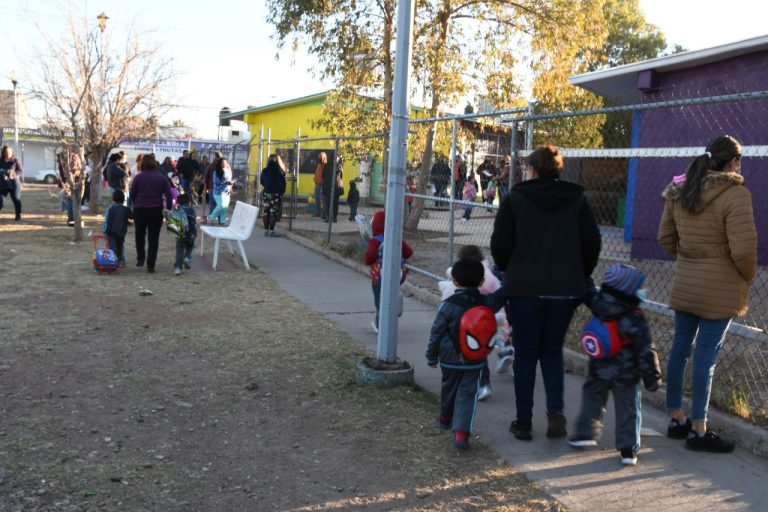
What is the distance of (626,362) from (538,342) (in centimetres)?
52

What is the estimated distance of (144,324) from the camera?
7.23 metres

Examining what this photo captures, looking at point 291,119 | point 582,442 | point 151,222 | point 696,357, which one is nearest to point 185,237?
point 151,222

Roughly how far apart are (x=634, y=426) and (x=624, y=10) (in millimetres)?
36075

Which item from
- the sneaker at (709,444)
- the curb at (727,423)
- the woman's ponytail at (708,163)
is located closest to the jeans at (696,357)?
the sneaker at (709,444)

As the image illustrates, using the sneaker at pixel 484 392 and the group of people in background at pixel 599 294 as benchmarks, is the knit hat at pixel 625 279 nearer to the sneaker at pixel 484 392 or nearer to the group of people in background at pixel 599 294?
the group of people in background at pixel 599 294

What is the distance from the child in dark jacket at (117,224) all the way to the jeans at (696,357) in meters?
7.99

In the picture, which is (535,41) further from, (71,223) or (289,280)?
(71,223)

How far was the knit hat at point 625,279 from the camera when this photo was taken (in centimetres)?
405

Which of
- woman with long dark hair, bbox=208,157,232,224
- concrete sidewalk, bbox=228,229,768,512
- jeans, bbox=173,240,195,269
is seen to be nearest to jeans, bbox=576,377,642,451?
concrete sidewalk, bbox=228,229,768,512

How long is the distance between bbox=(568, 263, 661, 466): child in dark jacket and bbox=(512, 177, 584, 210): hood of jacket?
47 cm

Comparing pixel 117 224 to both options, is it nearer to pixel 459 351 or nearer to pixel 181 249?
pixel 181 249

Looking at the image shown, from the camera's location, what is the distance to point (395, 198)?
17.5 feet

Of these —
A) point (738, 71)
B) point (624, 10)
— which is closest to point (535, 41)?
point (738, 71)

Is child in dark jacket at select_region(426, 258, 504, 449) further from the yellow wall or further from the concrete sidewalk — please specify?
the yellow wall
